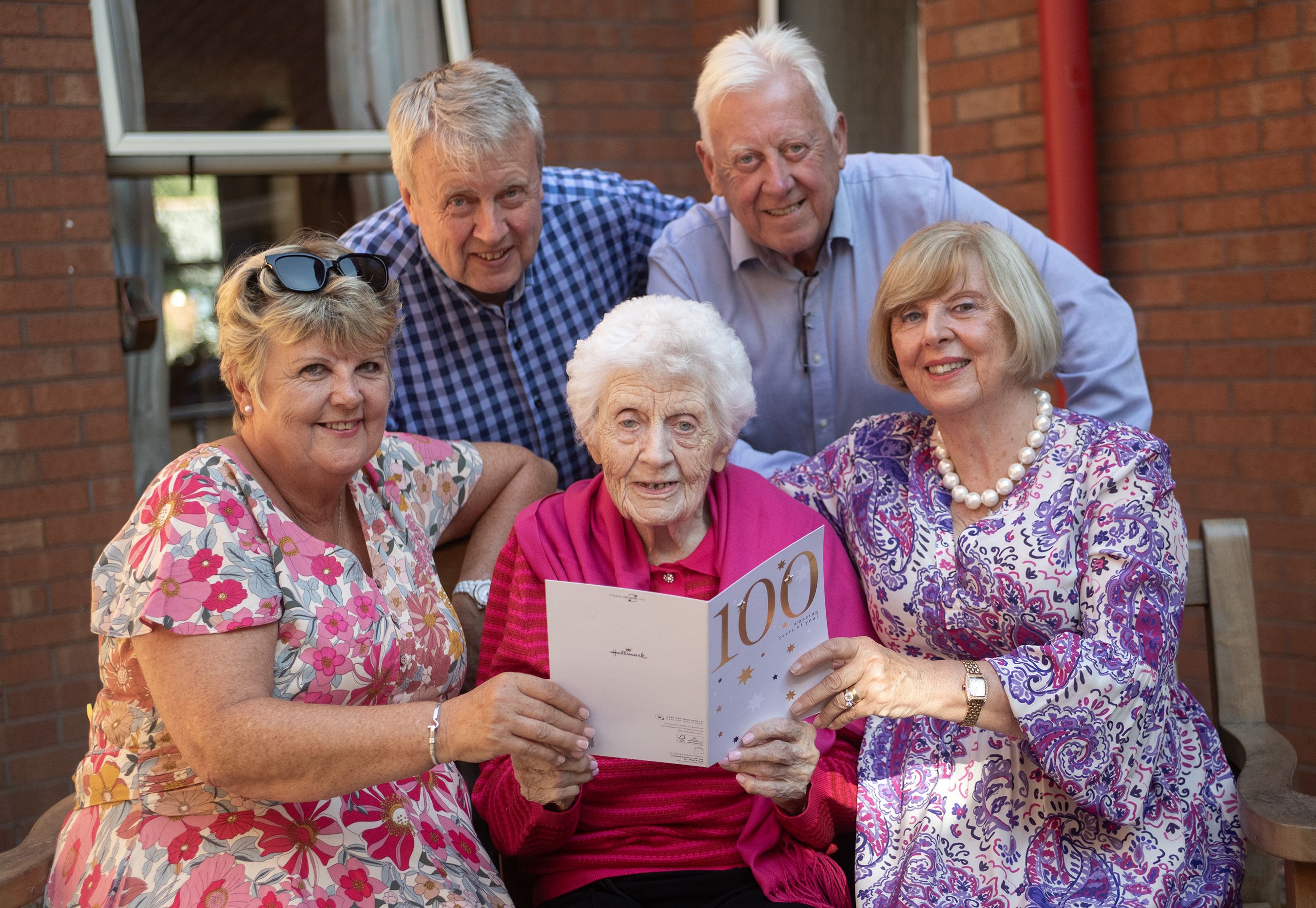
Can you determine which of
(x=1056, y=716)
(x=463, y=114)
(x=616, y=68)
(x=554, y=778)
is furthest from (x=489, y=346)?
(x=616, y=68)

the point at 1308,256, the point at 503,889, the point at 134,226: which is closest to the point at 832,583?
the point at 503,889

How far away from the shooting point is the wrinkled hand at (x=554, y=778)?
2105mm

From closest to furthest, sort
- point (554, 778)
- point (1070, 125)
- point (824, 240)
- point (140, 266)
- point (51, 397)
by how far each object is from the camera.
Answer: point (554, 778), point (824, 240), point (51, 397), point (1070, 125), point (140, 266)

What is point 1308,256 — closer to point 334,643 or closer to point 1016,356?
point 1016,356

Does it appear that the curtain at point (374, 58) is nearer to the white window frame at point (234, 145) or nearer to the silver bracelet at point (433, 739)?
the white window frame at point (234, 145)

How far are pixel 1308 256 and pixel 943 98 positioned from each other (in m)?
1.54

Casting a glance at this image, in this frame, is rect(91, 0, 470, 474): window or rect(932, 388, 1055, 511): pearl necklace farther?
rect(91, 0, 470, 474): window

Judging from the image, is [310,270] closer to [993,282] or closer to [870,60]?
[993,282]

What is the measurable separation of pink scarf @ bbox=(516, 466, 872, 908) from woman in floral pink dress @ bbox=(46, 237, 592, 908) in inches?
12.7

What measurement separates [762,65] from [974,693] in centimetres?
176

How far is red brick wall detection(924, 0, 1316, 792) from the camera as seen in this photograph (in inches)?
163

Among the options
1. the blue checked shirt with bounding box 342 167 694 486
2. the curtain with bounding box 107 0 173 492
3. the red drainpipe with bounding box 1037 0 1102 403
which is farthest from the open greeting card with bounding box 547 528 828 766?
the curtain with bounding box 107 0 173 492

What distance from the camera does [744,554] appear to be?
2.42 meters

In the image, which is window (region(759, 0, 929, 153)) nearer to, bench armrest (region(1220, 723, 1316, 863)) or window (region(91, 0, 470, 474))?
window (region(91, 0, 470, 474))
